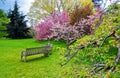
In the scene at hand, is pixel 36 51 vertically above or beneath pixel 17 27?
beneath

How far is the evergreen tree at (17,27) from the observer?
3519 centimetres

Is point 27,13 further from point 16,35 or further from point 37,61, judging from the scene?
point 37,61

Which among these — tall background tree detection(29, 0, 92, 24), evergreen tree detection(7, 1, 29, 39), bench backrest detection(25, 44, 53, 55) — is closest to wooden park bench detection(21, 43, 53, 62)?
bench backrest detection(25, 44, 53, 55)

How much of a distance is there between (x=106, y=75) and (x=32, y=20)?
3794 cm

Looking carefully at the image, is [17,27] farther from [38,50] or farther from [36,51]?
[36,51]

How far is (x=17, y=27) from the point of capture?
35094 millimetres

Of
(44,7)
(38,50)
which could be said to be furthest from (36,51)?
(44,7)

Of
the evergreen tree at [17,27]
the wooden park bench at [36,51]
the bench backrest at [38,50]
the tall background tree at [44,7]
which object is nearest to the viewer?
the wooden park bench at [36,51]

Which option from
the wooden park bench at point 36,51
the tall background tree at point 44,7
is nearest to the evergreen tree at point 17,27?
the tall background tree at point 44,7

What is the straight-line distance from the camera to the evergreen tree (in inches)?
1385

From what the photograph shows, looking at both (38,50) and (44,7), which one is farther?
(44,7)

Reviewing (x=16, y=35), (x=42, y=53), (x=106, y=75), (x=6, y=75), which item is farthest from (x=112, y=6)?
(x=16, y=35)

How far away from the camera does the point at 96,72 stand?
201 cm

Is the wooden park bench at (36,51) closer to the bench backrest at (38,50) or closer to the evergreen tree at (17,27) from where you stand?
the bench backrest at (38,50)
